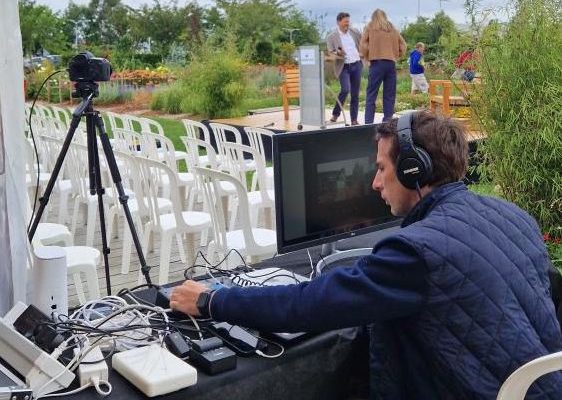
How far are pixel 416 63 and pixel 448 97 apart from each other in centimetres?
598

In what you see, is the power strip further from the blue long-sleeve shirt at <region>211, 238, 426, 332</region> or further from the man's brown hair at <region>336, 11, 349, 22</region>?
the man's brown hair at <region>336, 11, 349, 22</region>

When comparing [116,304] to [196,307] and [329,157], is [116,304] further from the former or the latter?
[329,157]

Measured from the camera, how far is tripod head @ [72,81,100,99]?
3.01m

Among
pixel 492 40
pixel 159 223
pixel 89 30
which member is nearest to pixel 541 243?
pixel 492 40

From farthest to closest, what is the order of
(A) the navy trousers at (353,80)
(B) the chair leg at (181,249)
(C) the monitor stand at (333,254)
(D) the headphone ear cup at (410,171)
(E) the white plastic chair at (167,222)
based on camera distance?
1. (A) the navy trousers at (353,80)
2. (B) the chair leg at (181,249)
3. (E) the white plastic chair at (167,222)
4. (C) the monitor stand at (333,254)
5. (D) the headphone ear cup at (410,171)

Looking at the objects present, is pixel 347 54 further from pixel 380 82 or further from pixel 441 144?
pixel 441 144

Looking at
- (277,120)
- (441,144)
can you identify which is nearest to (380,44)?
(277,120)

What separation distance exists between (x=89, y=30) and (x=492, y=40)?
3617 centimetres

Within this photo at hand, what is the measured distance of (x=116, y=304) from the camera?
1.76m

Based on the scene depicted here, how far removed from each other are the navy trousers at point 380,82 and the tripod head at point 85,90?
5900mm

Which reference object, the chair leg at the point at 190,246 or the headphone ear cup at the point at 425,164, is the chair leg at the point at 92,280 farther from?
the headphone ear cup at the point at 425,164

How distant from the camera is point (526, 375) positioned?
1.30 metres

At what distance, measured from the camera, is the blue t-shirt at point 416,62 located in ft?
42.7

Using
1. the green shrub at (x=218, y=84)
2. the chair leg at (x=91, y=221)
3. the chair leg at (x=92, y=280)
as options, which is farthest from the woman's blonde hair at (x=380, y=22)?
the chair leg at (x=92, y=280)
